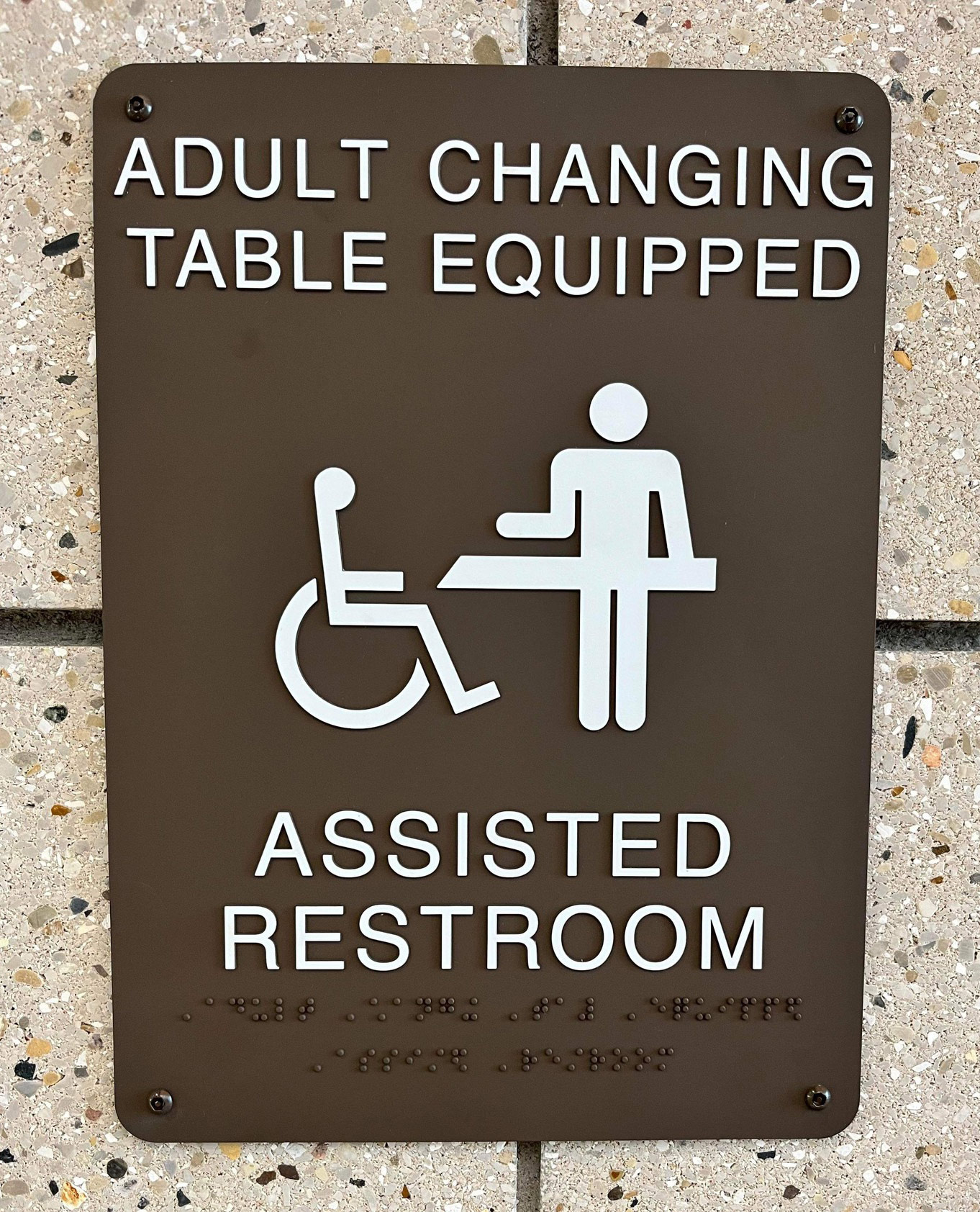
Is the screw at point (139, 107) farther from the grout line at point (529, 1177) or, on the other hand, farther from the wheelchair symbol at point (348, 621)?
the grout line at point (529, 1177)

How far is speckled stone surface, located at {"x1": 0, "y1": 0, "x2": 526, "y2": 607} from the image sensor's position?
0.66 metres

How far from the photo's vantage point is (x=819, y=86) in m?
0.64

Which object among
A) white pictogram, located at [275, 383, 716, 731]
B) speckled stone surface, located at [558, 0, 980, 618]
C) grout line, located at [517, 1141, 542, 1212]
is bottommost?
grout line, located at [517, 1141, 542, 1212]

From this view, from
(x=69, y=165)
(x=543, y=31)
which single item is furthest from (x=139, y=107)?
(x=543, y=31)

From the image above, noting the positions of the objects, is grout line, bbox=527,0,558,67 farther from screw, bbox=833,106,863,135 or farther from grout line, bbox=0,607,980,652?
grout line, bbox=0,607,980,652

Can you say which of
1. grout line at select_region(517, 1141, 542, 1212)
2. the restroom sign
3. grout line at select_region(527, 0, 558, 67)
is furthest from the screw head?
grout line at select_region(527, 0, 558, 67)

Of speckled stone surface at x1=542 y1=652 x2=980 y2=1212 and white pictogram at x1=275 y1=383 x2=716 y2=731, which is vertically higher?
white pictogram at x1=275 y1=383 x2=716 y2=731

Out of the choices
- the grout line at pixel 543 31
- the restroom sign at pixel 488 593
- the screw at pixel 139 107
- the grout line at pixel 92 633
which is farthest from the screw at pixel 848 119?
the screw at pixel 139 107

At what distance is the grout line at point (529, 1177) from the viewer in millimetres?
706

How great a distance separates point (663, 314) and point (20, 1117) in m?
0.82

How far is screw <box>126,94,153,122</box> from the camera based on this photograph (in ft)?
2.10

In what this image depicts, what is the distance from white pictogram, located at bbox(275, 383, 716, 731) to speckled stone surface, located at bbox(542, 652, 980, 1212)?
21 centimetres

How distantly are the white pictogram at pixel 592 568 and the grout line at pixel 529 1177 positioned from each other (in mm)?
356

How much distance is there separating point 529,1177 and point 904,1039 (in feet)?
1.06
